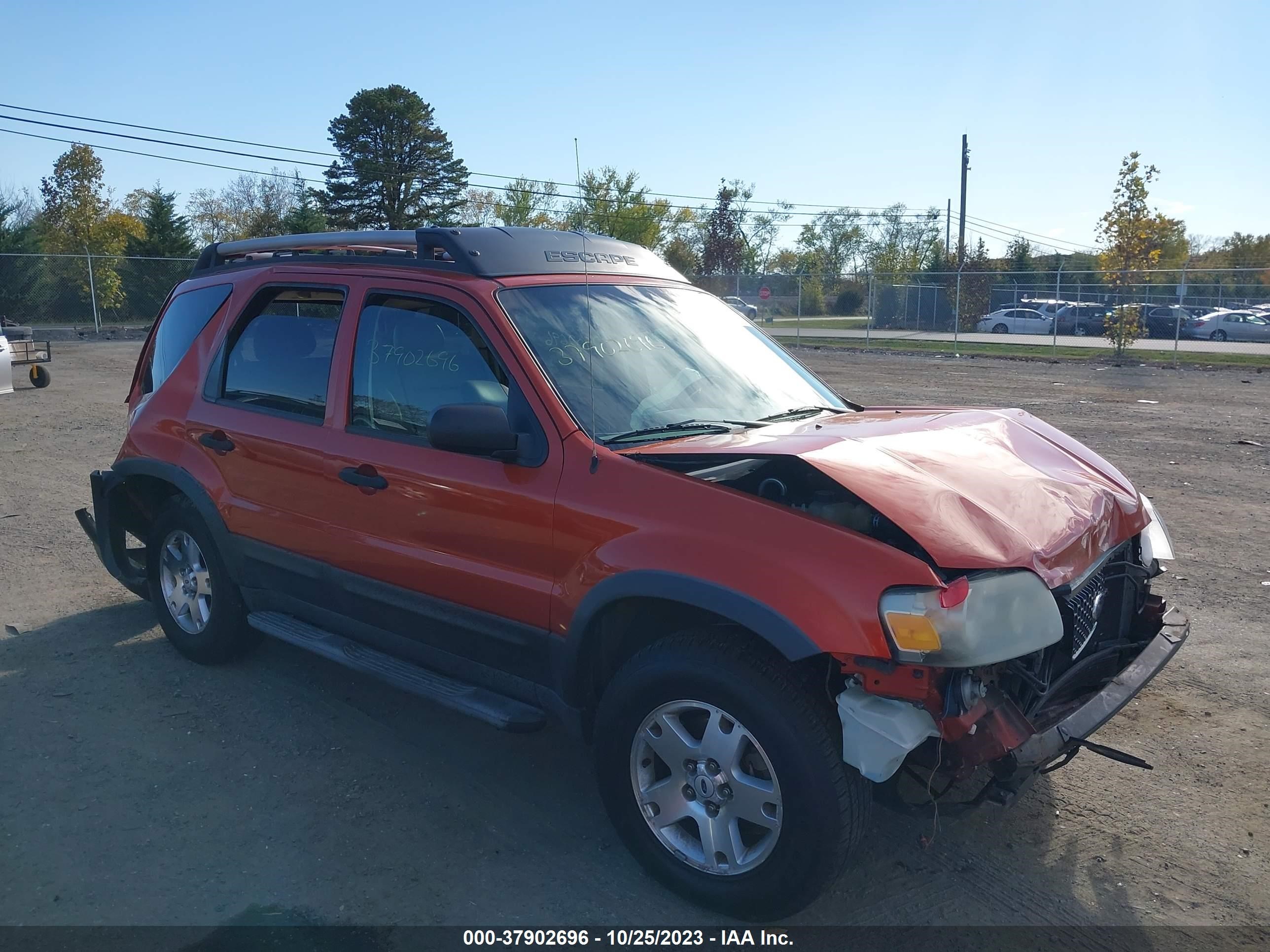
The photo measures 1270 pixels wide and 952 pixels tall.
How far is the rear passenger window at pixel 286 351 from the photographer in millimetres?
4348

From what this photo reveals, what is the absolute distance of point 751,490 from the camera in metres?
3.18

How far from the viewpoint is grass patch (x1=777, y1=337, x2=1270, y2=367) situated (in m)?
24.6

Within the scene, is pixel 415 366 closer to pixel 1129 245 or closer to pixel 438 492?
pixel 438 492

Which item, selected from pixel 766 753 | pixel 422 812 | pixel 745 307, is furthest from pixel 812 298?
pixel 766 753

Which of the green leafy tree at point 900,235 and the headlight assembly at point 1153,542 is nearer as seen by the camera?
the headlight assembly at point 1153,542

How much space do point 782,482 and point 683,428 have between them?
25.1 inches

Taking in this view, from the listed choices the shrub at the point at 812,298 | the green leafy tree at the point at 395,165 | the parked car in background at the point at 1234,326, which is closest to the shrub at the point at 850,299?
the shrub at the point at 812,298

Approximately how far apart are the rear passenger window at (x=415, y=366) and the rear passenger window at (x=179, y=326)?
133 cm

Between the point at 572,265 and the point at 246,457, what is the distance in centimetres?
182

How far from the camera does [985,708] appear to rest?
2803 millimetres

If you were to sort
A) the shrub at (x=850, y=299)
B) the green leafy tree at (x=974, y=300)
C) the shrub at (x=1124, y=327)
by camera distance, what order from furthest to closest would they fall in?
1. the shrub at (x=850, y=299)
2. the green leafy tree at (x=974, y=300)
3. the shrub at (x=1124, y=327)

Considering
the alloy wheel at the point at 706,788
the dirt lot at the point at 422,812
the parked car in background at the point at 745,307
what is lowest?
the dirt lot at the point at 422,812

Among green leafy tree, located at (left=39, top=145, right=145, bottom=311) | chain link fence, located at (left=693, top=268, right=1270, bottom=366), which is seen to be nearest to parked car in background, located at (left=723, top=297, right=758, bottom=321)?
chain link fence, located at (left=693, top=268, right=1270, bottom=366)

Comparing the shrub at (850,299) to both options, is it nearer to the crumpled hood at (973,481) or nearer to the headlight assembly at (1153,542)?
the headlight assembly at (1153,542)
